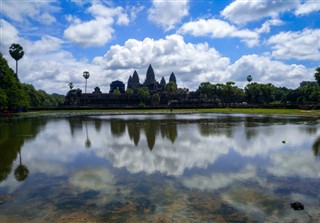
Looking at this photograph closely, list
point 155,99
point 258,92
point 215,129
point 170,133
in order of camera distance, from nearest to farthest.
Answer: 1. point 170,133
2. point 215,129
3. point 258,92
4. point 155,99

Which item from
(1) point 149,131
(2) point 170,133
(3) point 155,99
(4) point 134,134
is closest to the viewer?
(4) point 134,134

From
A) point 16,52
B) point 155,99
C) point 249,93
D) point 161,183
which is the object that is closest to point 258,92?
point 249,93

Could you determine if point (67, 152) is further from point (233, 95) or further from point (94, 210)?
point (233, 95)

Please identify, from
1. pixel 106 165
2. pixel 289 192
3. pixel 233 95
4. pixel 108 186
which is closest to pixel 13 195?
pixel 108 186

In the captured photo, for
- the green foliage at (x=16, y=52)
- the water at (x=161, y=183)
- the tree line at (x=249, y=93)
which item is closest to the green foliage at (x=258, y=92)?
the tree line at (x=249, y=93)

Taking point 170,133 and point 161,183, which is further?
point 170,133

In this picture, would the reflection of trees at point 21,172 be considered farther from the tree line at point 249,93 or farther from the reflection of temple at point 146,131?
the tree line at point 249,93

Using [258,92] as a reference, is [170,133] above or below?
below

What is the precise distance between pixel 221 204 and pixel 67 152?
12.3 metres

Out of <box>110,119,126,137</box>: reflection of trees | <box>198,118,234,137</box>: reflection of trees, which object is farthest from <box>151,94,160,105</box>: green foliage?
<box>198,118,234,137</box>: reflection of trees

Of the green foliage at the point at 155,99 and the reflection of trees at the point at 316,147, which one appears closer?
the reflection of trees at the point at 316,147

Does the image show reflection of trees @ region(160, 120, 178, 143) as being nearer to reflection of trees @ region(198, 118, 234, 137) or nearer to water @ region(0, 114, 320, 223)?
reflection of trees @ region(198, 118, 234, 137)

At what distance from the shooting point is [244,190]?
10523 millimetres

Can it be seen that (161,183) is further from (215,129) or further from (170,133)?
(215,129)
